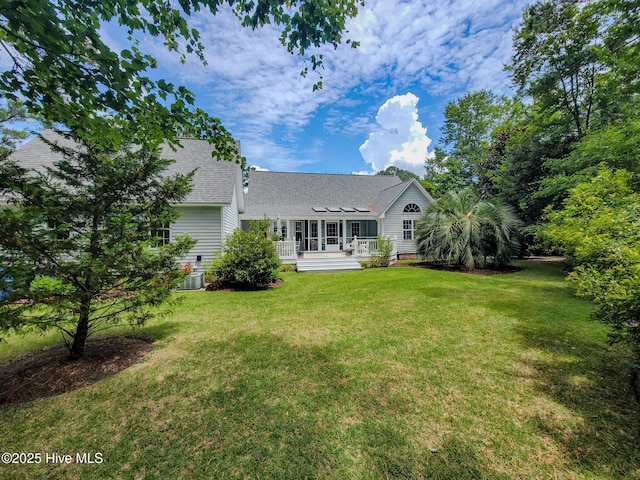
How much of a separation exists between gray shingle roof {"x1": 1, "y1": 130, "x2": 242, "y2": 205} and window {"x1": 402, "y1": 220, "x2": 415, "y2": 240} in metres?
12.2

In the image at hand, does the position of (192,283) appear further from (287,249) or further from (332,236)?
(332,236)

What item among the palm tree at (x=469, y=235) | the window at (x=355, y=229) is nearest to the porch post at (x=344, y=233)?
the window at (x=355, y=229)

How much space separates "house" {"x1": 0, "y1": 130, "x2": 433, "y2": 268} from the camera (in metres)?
11.4

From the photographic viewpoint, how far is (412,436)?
7.96ft

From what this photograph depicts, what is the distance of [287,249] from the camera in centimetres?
1459

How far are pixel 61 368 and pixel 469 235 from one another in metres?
13.8

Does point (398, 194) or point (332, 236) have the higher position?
point (398, 194)

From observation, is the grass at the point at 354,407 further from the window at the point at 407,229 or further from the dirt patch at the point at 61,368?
the window at the point at 407,229

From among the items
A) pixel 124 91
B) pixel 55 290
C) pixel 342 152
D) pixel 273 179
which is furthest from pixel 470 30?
pixel 342 152

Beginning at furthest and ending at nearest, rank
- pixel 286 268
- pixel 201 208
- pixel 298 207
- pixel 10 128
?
pixel 298 207
pixel 10 128
pixel 286 268
pixel 201 208

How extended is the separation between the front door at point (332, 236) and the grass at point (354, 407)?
42.1 ft

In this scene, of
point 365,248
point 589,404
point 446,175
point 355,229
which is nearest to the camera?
point 589,404

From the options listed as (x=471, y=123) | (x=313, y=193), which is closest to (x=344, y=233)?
(x=313, y=193)

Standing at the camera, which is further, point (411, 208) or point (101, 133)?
point (411, 208)
